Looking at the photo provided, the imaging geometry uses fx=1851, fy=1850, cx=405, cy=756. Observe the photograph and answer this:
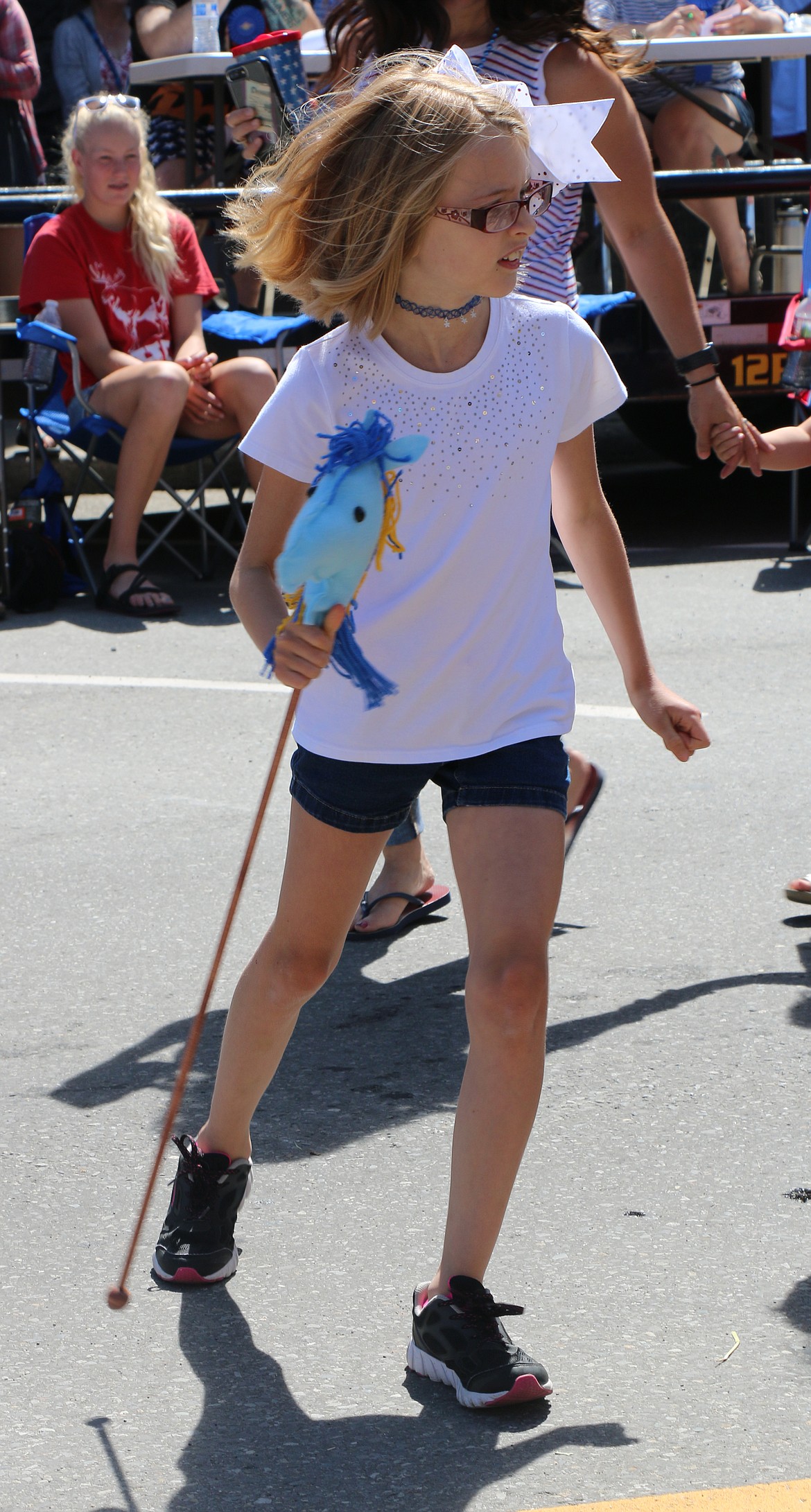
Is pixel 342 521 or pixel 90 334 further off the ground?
pixel 342 521

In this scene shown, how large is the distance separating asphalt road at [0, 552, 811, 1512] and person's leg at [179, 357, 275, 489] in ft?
8.05

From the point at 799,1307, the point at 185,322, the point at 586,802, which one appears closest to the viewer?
the point at 799,1307

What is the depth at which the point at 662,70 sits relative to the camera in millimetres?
8695

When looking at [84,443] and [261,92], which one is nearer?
[261,92]

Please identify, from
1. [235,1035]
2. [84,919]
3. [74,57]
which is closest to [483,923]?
[235,1035]

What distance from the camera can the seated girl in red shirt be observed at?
24.3ft

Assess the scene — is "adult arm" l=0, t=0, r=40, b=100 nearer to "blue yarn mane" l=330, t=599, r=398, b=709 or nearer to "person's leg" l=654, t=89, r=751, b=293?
"person's leg" l=654, t=89, r=751, b=293

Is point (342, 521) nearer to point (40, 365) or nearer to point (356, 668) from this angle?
point (356, 668)

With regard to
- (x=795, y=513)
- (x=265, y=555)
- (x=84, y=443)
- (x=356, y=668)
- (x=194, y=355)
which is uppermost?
(x=265, y=555)

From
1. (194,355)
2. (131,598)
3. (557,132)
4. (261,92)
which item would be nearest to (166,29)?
(261,92)

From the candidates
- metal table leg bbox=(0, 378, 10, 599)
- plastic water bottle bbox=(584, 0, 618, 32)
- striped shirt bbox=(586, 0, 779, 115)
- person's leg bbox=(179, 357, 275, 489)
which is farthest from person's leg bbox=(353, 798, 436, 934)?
plastic water bottle bbox=(584, 0, 618, 32)

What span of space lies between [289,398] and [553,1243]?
1325 mm

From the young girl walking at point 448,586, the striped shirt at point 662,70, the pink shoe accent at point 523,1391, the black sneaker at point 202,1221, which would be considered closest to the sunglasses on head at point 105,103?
the striped shirt at point 662,70

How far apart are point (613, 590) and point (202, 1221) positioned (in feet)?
3.66
